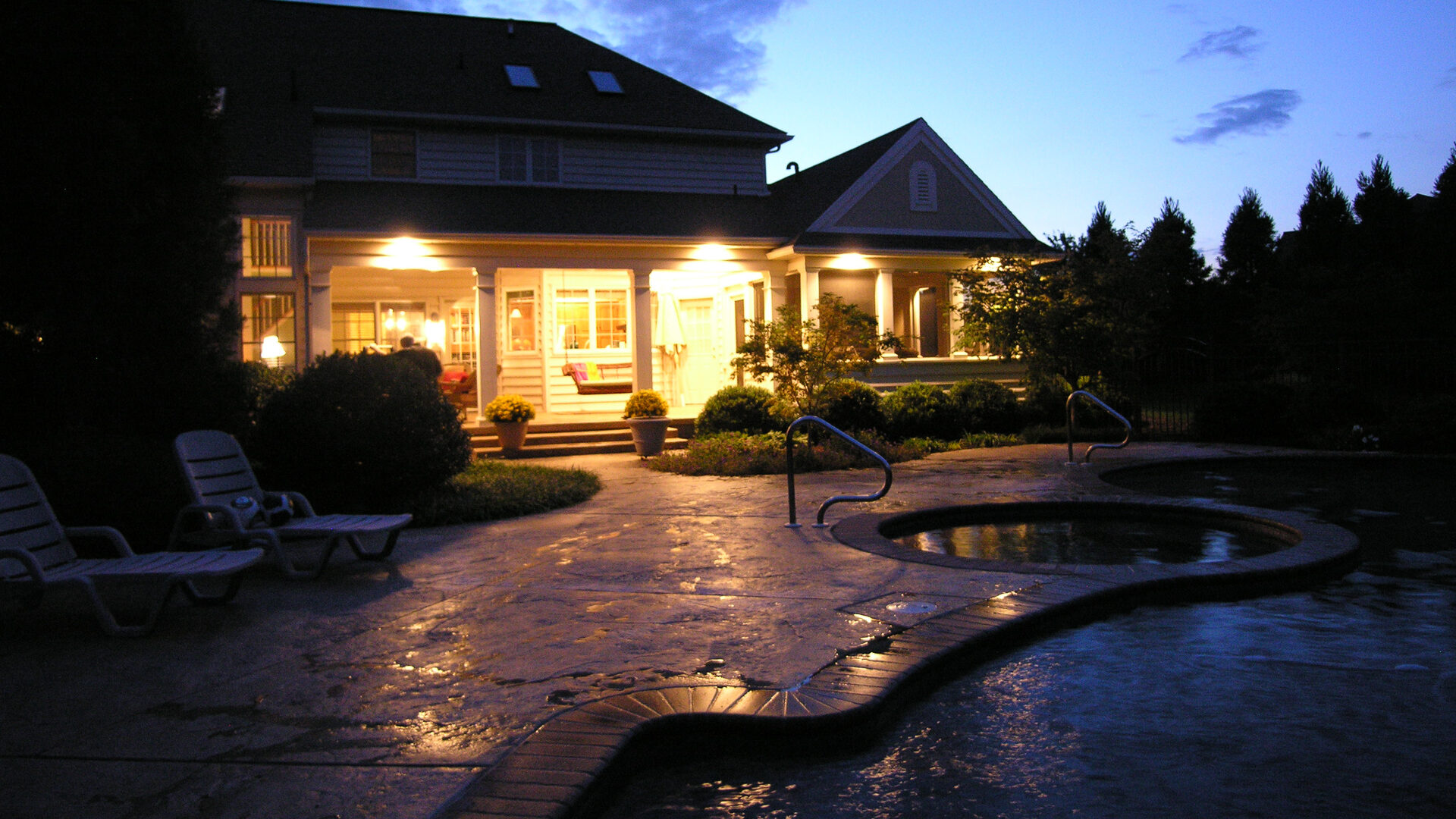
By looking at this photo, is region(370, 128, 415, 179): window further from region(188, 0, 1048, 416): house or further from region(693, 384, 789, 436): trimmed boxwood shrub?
region(693, 384, 789, 436): trimmed boxwood shrub

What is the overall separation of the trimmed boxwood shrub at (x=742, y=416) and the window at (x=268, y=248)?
7.23m

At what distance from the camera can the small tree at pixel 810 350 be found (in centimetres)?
1528

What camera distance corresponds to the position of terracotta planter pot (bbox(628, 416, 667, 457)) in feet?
49.1

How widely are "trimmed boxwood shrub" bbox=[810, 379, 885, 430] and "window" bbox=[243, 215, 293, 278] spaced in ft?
29.1

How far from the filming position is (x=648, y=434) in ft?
49.2

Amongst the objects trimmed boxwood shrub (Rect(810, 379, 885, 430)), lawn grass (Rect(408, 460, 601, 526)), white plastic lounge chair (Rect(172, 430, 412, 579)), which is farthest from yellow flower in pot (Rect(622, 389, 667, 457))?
white plastic lounge chair (Rect(172, 430, 412, 579))

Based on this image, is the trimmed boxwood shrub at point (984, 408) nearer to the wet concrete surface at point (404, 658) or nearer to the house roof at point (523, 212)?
the house roof at point (523, 212)

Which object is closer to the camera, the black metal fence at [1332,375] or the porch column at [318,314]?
the porch column at [318,314]

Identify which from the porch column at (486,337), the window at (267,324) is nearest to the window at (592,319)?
Result: the porch column at (486,337)

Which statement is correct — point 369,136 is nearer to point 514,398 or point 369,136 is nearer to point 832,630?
point 514,398

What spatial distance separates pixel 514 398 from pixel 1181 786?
1303 cm

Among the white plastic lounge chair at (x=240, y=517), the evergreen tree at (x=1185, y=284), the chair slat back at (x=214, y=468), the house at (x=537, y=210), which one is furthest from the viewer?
the evergreen tree at (x=1185, y=284)

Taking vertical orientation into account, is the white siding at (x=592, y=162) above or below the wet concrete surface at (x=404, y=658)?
above

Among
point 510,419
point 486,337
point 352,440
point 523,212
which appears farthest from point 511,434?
point 352,440
